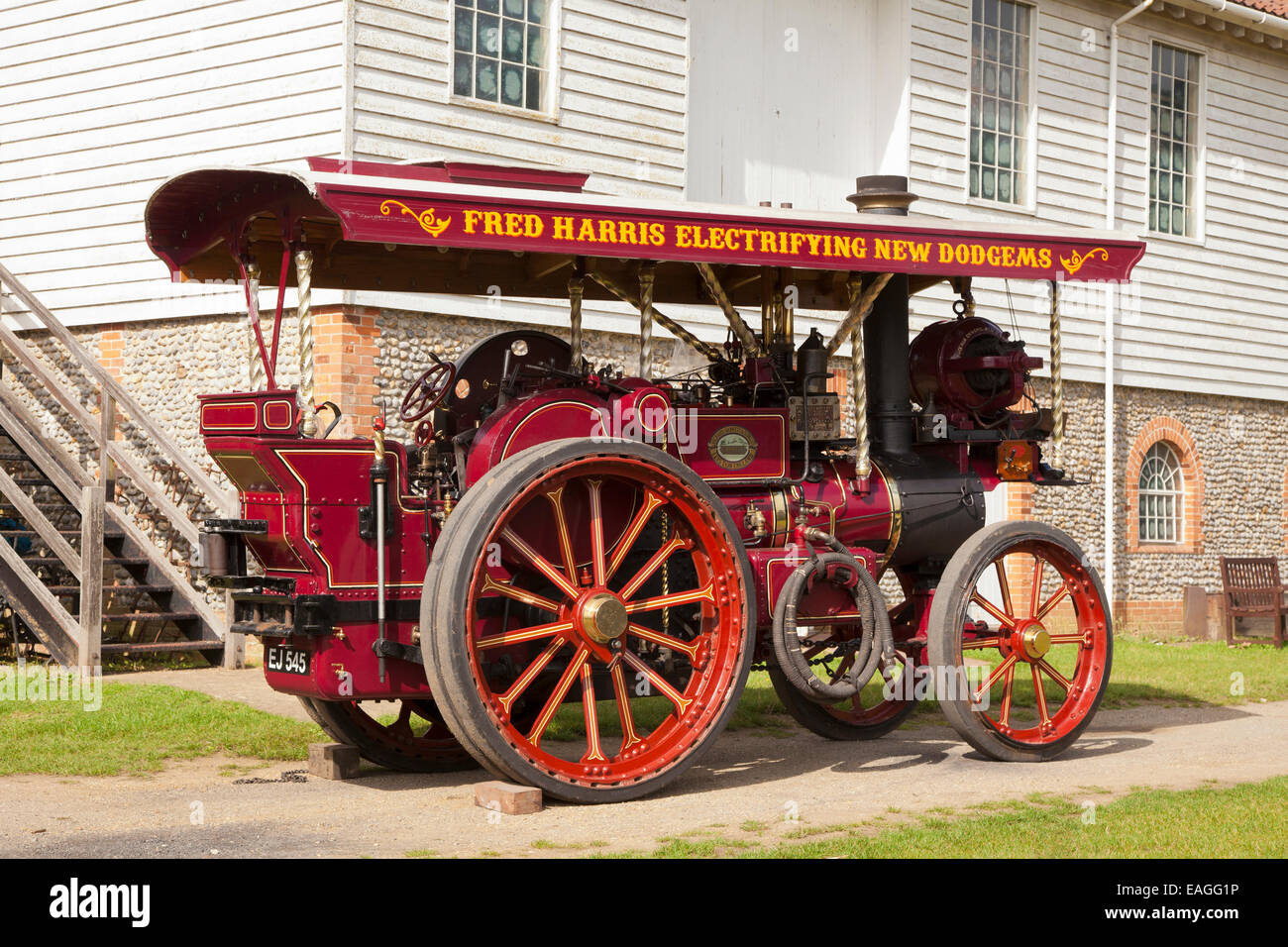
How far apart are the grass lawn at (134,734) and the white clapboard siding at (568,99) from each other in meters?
4.61

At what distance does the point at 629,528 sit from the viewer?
283 inches

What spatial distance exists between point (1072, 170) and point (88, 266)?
1045cm

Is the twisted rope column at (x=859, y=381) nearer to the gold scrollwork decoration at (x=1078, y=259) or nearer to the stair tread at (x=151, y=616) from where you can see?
the gold scrollwork decoration at (x=1078, y=259)

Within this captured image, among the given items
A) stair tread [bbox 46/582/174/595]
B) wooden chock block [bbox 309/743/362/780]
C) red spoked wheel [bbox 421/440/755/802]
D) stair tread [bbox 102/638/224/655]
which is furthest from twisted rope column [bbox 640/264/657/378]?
stair tread [bbox 46/582/174/595]

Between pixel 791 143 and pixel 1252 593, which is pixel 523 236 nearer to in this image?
pixel 791 143

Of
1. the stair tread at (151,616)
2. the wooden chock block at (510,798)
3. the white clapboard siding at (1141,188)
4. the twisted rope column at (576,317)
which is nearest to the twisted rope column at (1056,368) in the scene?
the twisted rope column at (576,317)

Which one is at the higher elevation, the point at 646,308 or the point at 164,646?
the point at 646,308

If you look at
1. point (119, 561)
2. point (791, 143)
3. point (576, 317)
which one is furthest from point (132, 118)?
point (576, 317)

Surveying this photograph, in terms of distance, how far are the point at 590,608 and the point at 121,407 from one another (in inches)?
288

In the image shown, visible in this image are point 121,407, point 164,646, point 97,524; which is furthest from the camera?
point 121,407

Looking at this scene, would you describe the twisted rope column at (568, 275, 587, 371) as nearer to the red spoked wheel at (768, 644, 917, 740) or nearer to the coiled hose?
the coiled hose

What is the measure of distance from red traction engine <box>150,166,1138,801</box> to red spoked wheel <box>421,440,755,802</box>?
13 millimetres

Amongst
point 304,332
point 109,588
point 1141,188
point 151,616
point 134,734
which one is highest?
point 1141,188

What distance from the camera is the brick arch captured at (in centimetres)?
1825
